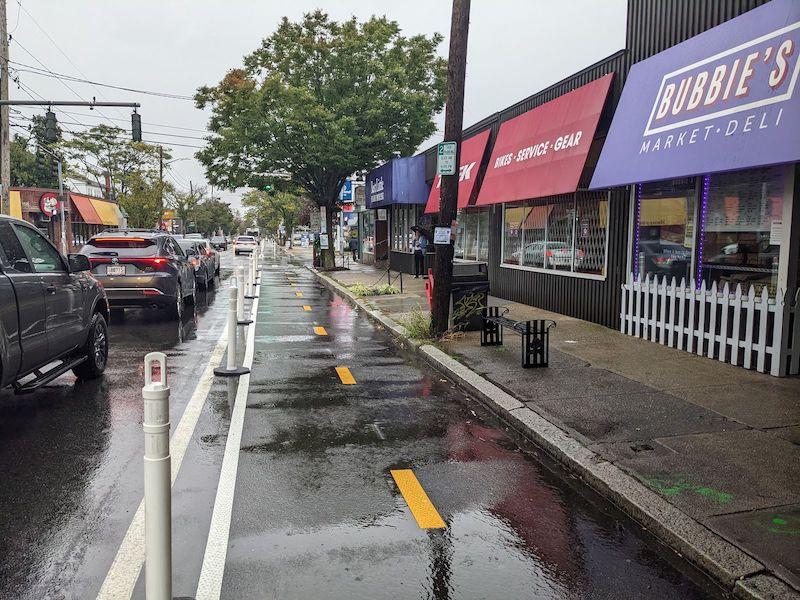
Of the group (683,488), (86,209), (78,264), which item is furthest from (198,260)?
(86,209)

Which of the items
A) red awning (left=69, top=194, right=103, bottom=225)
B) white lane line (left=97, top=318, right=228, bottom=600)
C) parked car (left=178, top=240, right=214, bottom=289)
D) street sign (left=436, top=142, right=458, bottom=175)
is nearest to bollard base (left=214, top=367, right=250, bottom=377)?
white lane line (left=97, top=318, right=228, bottom=600)

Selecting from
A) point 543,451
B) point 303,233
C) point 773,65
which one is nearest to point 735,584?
point 543,451

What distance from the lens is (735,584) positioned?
349 centimetres

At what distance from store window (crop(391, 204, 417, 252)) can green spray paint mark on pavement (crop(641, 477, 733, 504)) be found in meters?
21.9

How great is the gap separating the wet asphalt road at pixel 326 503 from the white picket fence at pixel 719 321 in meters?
3.66

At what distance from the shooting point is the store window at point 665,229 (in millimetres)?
9828

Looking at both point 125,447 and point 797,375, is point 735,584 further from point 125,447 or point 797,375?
point 797,375

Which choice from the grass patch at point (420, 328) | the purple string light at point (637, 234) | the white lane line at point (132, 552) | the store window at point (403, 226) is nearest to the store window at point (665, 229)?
the purple string light at point (637, 234)

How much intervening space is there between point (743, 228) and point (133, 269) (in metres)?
10.7

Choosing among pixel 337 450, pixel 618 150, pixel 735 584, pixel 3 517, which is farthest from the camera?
pixel 618 150

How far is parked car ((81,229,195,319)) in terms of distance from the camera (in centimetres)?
1303

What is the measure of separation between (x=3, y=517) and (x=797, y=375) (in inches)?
318

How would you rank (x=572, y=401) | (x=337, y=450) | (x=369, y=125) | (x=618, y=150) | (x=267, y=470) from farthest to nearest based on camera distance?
(x=369, y=125) → (x=618, y=150) → (x=572, y=401) → (x=337, y=450) → (x=267, y=470)

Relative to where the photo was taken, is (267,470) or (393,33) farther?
(393,33)
